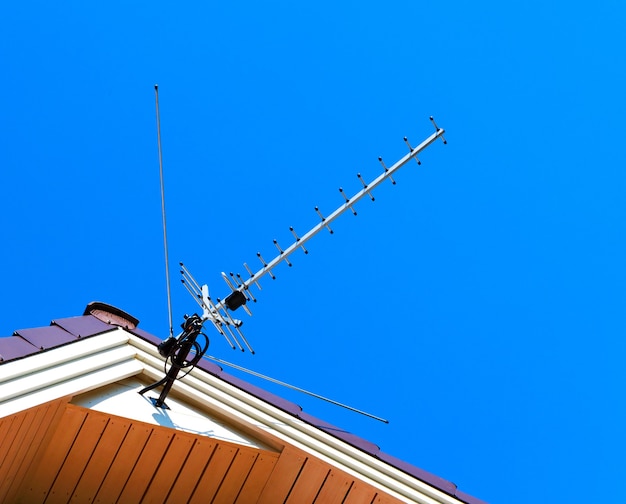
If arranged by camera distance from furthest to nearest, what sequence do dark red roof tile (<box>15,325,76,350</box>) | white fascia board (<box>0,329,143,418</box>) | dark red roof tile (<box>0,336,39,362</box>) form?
dark red roof tile (<box>15,325,76,350</box>), dark red roof tile (<box>0,336,39,362</box>), white fascia board (<box>0,329,143,418</box>)

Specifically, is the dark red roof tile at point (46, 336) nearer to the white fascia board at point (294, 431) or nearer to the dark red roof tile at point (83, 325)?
the dark red roof tile at point (83, 325)

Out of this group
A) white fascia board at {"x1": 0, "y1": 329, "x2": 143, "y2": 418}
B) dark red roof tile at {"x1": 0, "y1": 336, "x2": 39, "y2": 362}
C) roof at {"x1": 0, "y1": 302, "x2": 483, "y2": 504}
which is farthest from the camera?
roof at {"x1": 0, "y1": 302, "x2": 483, "y2": 504}

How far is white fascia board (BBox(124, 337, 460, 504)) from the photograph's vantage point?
6617 mm

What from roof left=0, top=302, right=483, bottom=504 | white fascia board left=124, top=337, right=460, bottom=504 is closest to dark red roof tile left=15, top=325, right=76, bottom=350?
roof left=0, top=302, right=483, bottom=504

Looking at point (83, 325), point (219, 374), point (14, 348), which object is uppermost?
Result: point (219, 374)

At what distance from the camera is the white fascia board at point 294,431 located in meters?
6.62

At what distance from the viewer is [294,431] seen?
21.9ft

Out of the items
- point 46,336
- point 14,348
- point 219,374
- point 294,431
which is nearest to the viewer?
point 14,348

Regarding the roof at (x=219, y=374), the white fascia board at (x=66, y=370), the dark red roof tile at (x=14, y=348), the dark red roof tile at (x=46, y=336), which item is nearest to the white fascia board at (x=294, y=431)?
the roof at (x=219, y=374)

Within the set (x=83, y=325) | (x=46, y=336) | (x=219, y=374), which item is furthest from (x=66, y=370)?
(x=219, y=374)

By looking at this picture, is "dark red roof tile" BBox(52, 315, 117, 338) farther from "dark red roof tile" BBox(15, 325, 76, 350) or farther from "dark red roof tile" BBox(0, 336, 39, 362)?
"dark red roof tile" BBox(0, 336, 39, 362)

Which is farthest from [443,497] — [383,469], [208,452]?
[208,452]

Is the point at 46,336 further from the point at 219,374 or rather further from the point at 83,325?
the point at 219,374

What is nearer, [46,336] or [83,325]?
[46,336]
